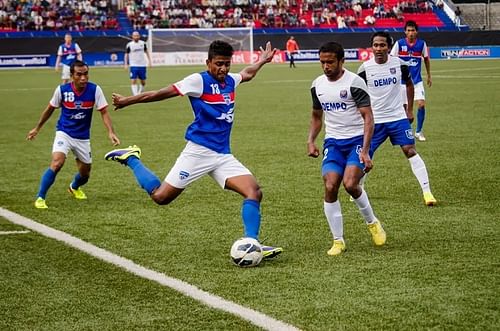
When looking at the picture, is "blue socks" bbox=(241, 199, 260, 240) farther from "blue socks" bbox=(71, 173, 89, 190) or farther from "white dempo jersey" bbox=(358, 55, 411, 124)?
"blue socks" bbox=(71, 173, 89, 190)

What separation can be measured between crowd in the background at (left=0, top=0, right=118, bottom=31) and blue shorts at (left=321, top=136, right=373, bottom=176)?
5203 centimetres

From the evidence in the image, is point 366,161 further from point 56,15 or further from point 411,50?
point 56,15

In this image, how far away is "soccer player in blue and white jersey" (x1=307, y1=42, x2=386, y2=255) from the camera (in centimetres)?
852

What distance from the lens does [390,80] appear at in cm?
1172

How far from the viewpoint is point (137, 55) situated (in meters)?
34.3

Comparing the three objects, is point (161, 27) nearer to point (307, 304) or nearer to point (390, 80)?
point (390, 80)

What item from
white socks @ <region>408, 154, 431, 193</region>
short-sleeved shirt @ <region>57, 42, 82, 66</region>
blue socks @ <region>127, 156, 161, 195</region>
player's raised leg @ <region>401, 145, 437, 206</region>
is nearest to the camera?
blue socks @ <region>127, 156, 161, 195</region>

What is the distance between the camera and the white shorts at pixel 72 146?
1198 cm

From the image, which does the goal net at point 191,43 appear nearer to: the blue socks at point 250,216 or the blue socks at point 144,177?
the blue socks at point 144,177

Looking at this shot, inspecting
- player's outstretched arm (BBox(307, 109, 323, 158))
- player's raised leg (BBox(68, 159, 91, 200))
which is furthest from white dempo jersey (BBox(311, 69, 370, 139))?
player's raised leg (BBox(68, 159, 91, 200))

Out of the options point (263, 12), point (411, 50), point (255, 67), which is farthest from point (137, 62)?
point (263, 12)

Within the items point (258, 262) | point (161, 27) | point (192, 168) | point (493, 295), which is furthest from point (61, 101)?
point (161, 27)

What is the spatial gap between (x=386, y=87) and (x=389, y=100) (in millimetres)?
206

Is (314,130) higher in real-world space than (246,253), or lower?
higher
